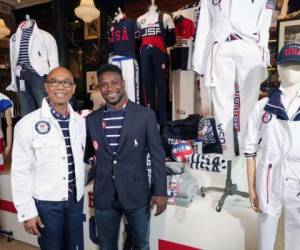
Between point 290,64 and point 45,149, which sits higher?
point 290,64

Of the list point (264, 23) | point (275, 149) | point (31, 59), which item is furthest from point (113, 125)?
point (31, 59)

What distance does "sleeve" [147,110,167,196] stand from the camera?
1515mm

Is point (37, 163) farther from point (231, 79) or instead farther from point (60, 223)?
point (231, 79)

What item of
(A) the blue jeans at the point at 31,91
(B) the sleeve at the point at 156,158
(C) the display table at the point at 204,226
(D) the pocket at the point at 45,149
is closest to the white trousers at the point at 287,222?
(C) the display table at the point at 204,226

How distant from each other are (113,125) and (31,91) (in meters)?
1.88

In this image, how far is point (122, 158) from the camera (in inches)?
57.7

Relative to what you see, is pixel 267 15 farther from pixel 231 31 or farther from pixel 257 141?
pixel 257 141

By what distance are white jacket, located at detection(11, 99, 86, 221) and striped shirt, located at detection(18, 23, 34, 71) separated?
1697 mm

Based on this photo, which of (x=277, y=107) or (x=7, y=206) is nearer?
(x=277, y=107)

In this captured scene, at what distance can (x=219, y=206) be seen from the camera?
70.0 inches

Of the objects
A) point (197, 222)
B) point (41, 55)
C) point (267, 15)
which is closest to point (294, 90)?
point (267, 15)

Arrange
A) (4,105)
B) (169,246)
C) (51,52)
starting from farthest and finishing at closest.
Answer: (51,52) < (4,105) < (169,246)

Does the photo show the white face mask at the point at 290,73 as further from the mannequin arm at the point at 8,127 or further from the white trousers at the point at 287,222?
the mannequin arm at the point at 8,127

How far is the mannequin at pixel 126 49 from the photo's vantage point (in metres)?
2.82
